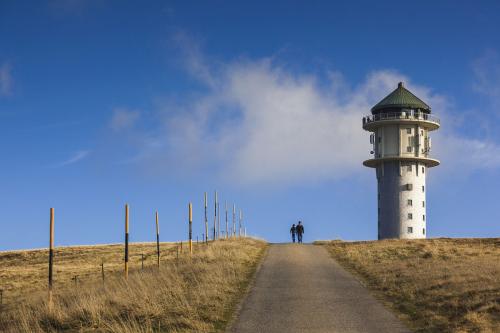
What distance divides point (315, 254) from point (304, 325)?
23.5m

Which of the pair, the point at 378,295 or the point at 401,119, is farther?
Answer: the point at 401,119

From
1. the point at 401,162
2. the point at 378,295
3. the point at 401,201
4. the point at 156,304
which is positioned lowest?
the point at 378,295

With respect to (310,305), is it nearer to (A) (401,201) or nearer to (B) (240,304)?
(B) (240,304)

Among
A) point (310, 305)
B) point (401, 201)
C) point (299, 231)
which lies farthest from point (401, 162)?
point (310, 305)

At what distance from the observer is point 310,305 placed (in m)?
19.8

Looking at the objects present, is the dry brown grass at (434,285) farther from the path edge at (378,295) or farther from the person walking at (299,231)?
the person walking at (299,231)

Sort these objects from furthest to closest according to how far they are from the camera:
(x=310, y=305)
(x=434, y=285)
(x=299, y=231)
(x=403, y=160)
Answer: (x=403, y=160), (x=299, y=231), (x=434, y=285), (x=310, y=305)

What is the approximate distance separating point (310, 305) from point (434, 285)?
18.7ft

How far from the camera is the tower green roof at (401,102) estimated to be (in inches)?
2640

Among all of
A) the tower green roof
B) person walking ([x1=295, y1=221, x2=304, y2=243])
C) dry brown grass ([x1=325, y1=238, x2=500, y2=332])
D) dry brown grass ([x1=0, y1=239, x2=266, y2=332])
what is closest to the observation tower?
the tower green roof

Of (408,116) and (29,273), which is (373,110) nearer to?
(408,116)

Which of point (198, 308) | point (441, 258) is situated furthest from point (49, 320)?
point (441, 258)

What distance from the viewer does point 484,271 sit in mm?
26328

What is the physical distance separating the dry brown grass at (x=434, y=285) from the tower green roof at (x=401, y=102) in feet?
91.7
